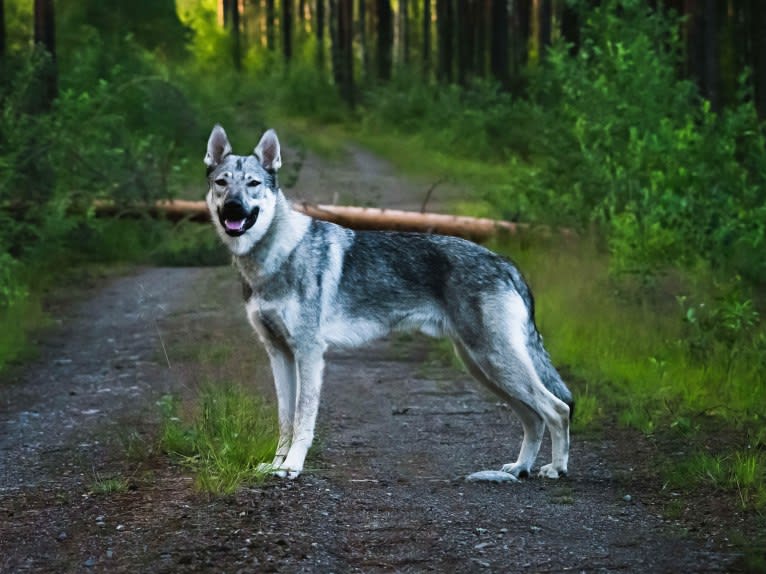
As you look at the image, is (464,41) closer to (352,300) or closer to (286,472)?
(352,300)

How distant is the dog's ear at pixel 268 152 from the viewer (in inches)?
278

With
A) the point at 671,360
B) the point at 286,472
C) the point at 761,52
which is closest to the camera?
the point at 286,472

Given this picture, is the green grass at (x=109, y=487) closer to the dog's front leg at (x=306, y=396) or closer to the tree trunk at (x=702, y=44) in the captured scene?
the dog's front leg at (x=306, y=396)

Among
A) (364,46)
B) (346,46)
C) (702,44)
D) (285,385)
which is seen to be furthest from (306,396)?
(364,46)

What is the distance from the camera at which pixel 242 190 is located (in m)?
6.80

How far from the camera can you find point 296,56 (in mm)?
47594

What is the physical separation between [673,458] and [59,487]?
12.4 ft

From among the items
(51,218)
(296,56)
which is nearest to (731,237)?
(51,218)

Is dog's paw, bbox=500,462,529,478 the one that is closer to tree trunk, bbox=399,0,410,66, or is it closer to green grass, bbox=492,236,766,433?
green grass, bbox=492,236,766,433

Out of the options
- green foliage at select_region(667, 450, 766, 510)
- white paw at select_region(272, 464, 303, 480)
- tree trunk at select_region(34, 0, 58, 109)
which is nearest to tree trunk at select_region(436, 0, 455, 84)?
tree trunk at select_region(34, 0, 58, 109)

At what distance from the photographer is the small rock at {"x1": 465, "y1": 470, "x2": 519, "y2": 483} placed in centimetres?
660

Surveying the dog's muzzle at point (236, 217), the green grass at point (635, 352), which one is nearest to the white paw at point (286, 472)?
the dog's muzzle at point (236, 217)

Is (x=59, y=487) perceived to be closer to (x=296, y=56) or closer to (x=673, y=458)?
(x=673, y=458)

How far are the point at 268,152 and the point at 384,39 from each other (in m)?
33.4
